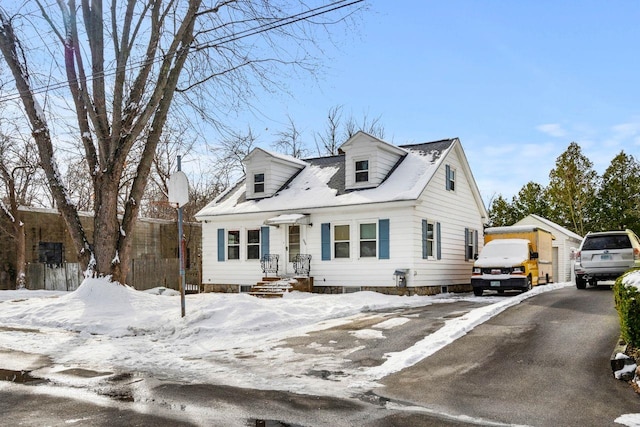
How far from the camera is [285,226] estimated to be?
22.0m

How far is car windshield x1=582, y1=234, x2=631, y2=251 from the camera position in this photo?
1812 centimetres

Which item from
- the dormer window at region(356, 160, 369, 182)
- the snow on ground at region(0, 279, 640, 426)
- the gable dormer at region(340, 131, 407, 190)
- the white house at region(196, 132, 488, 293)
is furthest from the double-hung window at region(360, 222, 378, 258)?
the snow on ground at region(0, 279, 640, 426)

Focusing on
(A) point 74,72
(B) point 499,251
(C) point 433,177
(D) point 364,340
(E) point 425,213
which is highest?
(A) point 74,72

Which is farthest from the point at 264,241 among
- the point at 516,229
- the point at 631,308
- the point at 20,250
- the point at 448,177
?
the point at 631,308

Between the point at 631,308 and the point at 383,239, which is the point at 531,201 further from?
the point at 631,308

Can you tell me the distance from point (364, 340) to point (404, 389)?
131 inches

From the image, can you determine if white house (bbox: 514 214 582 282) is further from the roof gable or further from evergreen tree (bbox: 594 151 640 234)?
evergreen tree (bbox: 594 151 640 234)

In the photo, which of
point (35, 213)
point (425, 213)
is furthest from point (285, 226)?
point (35, 213)

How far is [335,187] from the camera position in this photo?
72.7ft

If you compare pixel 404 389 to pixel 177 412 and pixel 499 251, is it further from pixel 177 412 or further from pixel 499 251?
pixel 499 251

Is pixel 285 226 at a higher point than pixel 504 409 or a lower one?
higher

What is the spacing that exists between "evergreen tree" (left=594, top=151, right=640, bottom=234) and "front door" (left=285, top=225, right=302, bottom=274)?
125 ft

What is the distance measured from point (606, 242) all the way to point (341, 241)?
9070 mm

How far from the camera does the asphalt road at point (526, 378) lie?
5.66 metres
